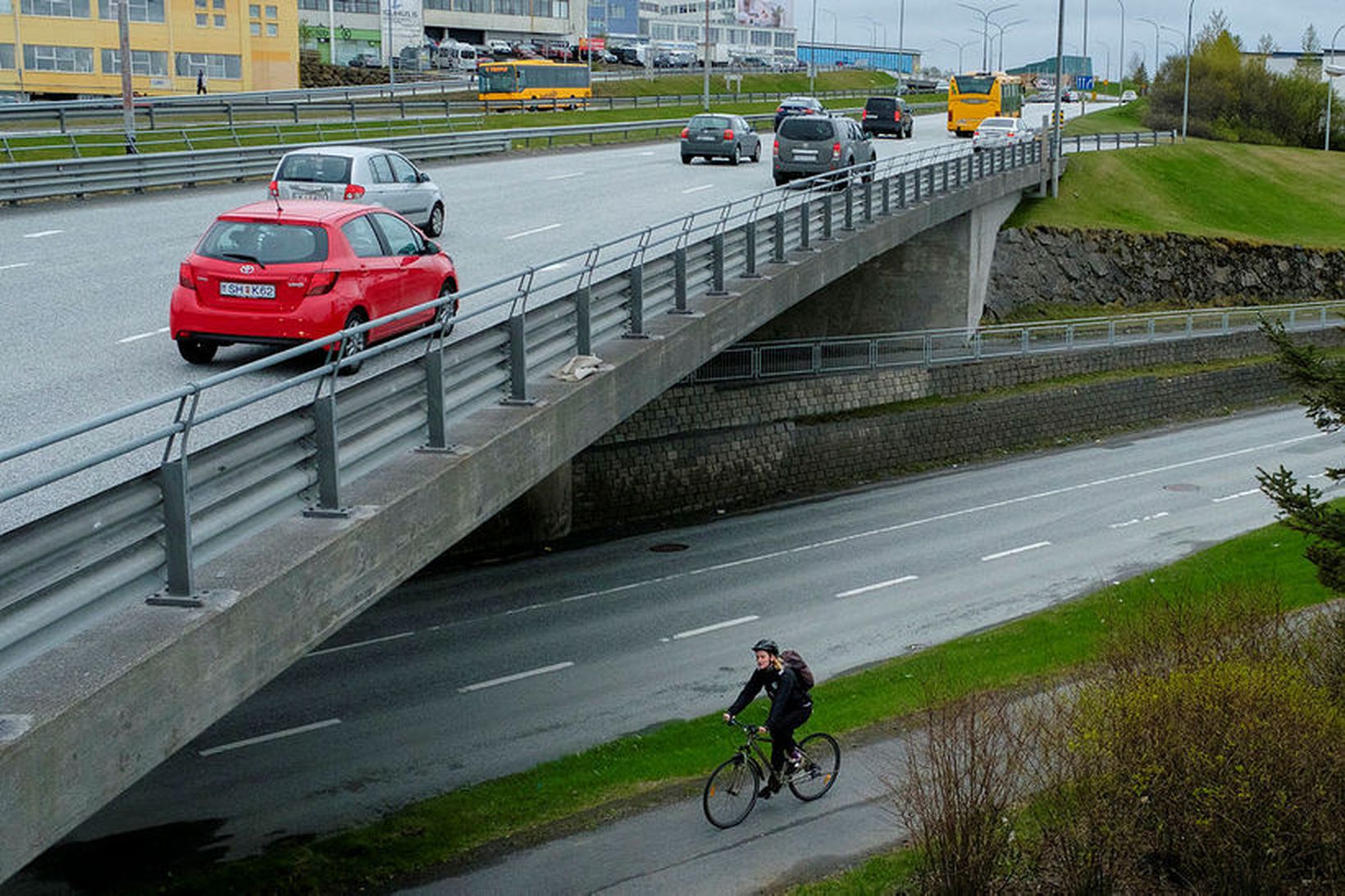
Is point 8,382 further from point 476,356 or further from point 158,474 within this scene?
point 158,474

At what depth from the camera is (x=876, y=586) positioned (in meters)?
24.8

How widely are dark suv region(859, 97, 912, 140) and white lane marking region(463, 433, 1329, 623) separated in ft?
99.7

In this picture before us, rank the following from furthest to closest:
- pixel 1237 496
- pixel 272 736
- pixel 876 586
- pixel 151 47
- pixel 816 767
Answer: pixel 151 47 < pixel 1237 496 < pixel 876 586 < pixel 272 736 < pixel 816 767

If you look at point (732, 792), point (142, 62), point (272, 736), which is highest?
point (142, 62)

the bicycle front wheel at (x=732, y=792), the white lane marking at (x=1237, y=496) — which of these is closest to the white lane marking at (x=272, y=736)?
the bicycle front wheel at (x=732, y=792)

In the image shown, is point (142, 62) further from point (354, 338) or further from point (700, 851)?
point (700, 851)

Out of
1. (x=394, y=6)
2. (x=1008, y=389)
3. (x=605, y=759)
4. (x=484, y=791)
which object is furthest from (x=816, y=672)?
(x=394, y=6)

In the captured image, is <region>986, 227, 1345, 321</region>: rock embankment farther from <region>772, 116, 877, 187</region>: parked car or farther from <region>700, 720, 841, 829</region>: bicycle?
<region>700, 720, 841, 829</region>: bicycle

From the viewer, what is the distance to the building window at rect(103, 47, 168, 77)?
7181 cm

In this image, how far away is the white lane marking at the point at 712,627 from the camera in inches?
859

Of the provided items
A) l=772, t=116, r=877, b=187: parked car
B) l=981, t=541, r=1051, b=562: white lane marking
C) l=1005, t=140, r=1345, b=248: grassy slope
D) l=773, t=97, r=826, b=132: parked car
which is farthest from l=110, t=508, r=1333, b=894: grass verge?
l=773, t=97, r=826, b=132: parked car

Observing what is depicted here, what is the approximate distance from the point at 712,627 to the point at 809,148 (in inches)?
782

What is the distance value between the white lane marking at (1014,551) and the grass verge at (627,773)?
369 cm

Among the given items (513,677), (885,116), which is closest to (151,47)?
(885,116)
